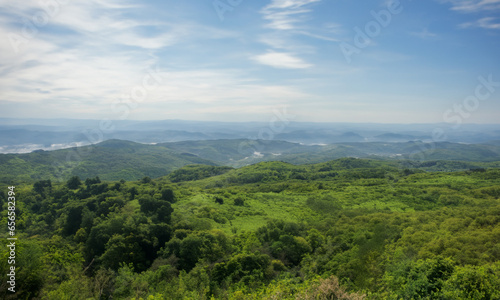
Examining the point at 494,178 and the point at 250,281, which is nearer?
the point at 250,281

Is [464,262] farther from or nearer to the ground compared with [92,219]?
farther from the ground

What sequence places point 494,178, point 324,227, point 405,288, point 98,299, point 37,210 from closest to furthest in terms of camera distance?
1. point 405,288
2. point 98,299
3. point 324,227
4. point 37,210
5. point 494,178

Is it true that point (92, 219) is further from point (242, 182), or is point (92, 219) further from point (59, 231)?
point (242, 182)

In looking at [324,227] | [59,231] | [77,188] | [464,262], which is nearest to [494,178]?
[324,227]

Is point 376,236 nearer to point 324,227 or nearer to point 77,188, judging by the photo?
point 324,227

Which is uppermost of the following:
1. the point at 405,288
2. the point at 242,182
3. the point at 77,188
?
the point at 405,288

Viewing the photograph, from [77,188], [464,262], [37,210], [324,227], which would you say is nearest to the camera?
[464,262]

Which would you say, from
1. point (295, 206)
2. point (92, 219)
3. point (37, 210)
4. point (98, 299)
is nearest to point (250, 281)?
point (98, 299)
